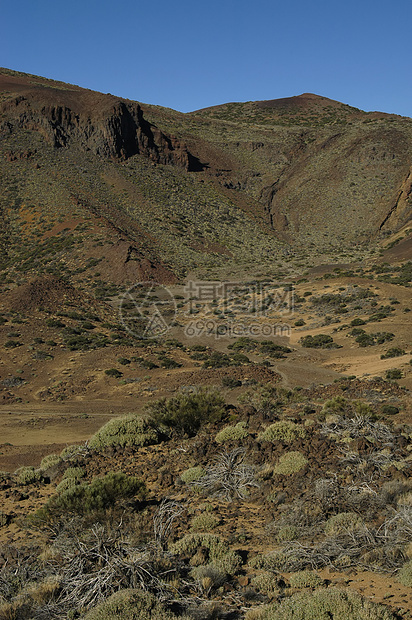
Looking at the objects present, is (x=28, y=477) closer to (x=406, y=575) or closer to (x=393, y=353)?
(x=406, y=575)

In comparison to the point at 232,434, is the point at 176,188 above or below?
above

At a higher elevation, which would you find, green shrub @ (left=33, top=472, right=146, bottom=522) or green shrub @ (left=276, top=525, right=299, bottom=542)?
green shrub @ (left=33, top=472, right=146, bottom=522)

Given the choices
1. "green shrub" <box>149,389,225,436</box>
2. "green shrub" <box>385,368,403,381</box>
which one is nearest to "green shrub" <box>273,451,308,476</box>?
"green shrub" <box>149,389,225,436</box>

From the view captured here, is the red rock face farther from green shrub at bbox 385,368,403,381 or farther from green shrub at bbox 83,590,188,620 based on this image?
green shrub at bbox 83,590,188,620

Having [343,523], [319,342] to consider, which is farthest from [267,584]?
[319,342]

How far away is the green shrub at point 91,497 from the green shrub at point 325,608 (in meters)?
3.49

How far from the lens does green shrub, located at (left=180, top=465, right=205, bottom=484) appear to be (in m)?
9.84

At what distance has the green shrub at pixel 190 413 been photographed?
43.5 feet

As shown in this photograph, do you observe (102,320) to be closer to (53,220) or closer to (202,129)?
(53,220)

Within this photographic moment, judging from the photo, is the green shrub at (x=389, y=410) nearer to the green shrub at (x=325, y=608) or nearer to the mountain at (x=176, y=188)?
the green shrub at (x=325, y=608)

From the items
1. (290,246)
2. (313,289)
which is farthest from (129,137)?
(313,289)

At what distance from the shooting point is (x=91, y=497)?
7941mm

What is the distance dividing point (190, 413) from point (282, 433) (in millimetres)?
2969

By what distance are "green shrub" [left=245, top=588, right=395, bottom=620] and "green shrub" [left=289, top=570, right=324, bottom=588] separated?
60 centimetres
